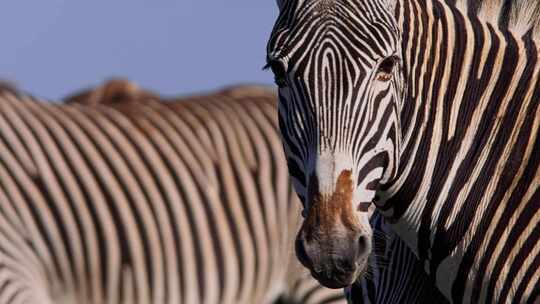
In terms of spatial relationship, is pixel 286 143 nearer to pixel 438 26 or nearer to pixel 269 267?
pixel 438 26

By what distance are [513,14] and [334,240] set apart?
4.46 feet

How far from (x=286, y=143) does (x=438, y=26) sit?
73 cm

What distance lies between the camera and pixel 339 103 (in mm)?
5480

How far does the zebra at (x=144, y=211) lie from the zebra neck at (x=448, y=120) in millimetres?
5172

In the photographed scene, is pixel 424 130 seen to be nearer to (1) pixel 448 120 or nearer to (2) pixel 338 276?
(1) pixel 448 120

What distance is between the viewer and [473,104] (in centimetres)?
595

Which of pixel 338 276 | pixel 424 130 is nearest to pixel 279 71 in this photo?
pixel 424 130

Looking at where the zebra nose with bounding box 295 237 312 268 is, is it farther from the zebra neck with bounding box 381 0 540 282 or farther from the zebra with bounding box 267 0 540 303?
the zebra neck with bounding box 381 0 540 282

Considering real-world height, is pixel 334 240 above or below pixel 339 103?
below

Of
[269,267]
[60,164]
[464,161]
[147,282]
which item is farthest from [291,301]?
[464,161]

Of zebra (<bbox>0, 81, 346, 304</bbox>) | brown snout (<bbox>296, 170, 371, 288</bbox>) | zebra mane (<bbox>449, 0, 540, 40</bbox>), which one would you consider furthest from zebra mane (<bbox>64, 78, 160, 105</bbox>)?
brown snout (<bbox>296, 170, 371, 288</bbox>)

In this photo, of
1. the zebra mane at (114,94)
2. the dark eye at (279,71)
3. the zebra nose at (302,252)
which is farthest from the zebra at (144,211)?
the zebra nose at (302,252)

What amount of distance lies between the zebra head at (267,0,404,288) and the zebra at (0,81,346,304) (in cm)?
549

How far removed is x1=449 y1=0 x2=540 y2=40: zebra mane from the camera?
6.13m
